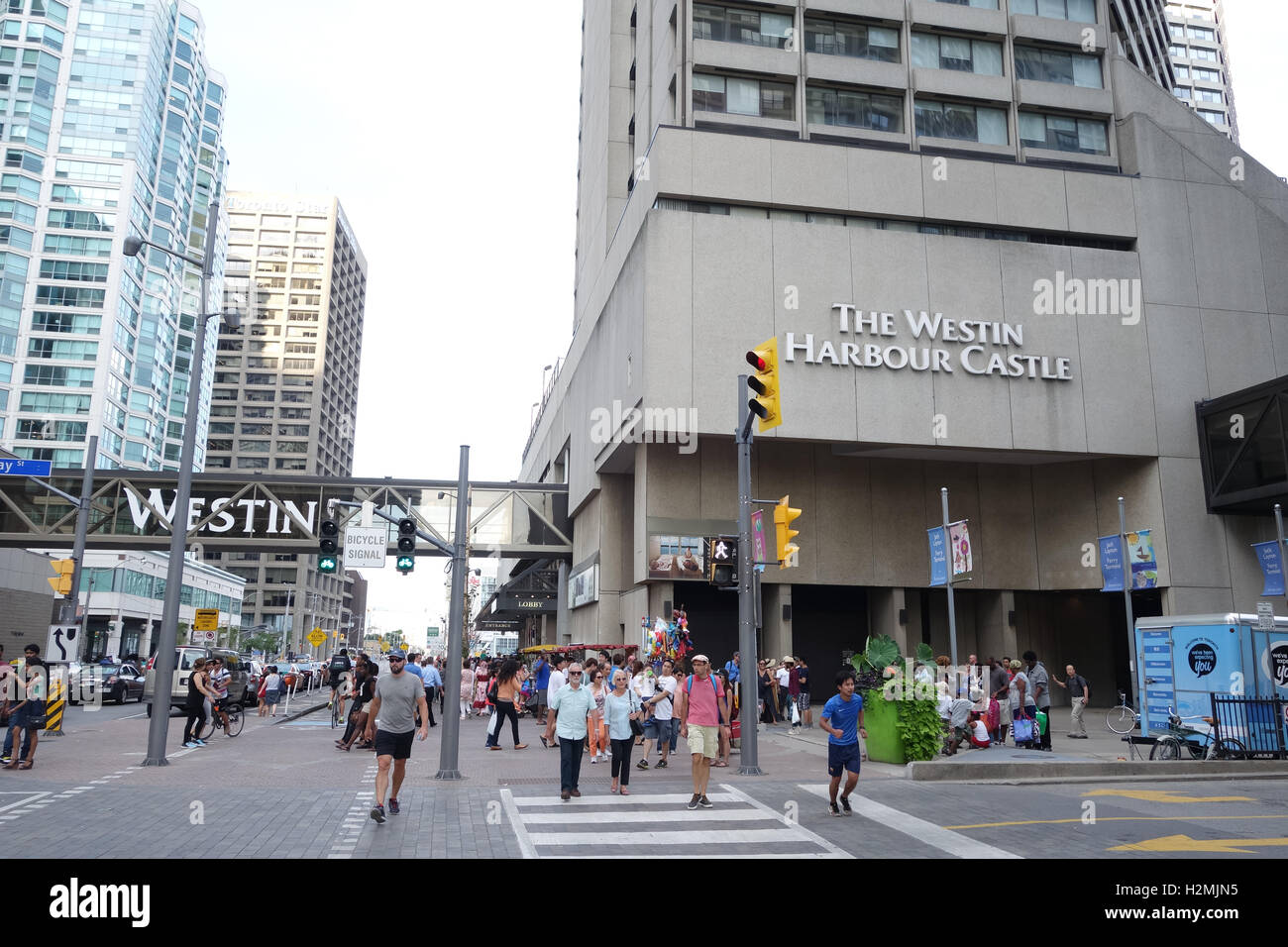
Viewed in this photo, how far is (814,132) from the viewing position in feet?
111

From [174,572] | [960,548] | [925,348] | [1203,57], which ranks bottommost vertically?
[174,572]

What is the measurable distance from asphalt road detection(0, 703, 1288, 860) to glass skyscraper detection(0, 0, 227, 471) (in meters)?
75.9

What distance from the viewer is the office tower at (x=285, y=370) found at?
122 meters

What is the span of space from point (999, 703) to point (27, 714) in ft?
57.4

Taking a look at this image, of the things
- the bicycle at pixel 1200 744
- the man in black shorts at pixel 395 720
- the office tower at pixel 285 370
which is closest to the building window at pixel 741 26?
the bicycle at pixel 1200 744

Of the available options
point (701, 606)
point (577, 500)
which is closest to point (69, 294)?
point (577, 500)

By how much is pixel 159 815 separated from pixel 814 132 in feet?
101

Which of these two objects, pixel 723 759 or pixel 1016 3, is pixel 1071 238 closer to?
pixel 1016 3

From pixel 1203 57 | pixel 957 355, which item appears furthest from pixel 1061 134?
pixel 1203 57

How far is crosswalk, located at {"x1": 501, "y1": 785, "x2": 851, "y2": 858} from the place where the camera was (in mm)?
8945

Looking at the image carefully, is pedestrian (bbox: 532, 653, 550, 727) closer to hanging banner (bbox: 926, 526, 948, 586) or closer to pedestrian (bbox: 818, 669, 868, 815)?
hanging banner (bbox: 926, 526, 948, 586)

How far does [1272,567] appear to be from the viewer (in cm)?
2647

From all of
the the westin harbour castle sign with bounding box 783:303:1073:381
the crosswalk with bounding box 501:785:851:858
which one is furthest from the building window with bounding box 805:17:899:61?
the crosswalk with bounding box 501:785:851:858

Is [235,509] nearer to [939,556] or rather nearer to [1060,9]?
[939,556]
